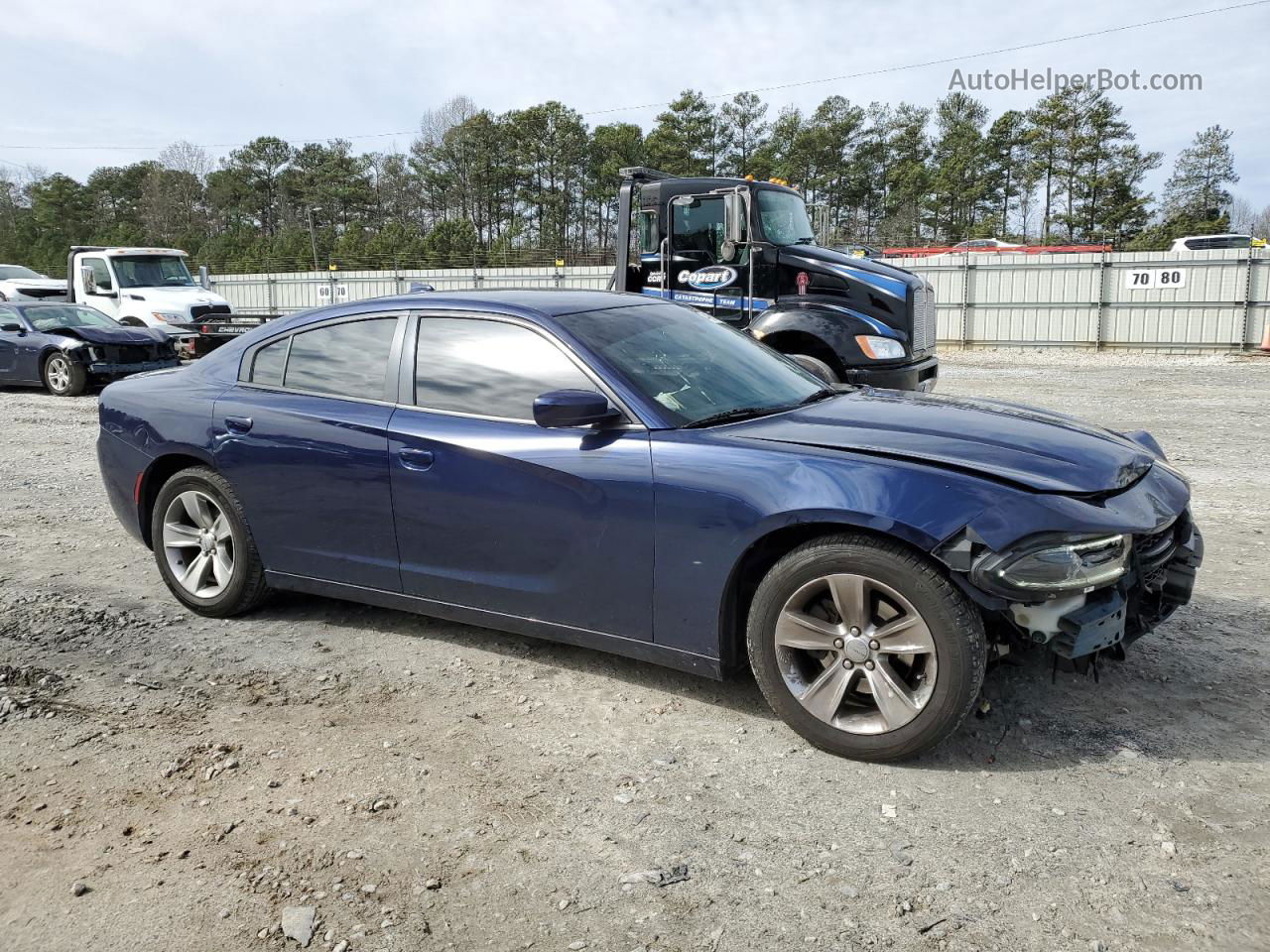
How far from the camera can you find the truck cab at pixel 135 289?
18.9 meters

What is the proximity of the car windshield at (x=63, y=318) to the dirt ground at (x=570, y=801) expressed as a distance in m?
12.1

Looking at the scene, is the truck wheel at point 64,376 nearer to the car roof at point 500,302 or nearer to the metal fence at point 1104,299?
the metal fence at point 1104,299

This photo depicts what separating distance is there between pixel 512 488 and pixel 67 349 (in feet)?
44.3

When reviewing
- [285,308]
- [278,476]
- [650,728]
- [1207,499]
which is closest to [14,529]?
[278,476]

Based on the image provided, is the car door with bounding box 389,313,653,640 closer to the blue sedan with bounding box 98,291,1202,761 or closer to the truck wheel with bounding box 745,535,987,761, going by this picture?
the blue sedan with bounding box 98,291,1202,761

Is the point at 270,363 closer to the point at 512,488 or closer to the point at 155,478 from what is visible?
the point at 155,478

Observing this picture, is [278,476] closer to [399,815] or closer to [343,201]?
[399,815]

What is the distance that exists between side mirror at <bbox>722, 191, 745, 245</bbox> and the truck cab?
12429 millimetres

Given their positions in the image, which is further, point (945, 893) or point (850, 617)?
point (850, 617)

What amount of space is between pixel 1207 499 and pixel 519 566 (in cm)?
548

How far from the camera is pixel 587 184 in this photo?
6669 centimetres

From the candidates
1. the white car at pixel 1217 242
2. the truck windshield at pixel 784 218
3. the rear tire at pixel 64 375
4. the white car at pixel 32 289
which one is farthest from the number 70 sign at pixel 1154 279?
the white car at pixel 32 289

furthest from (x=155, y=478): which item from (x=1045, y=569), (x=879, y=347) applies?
(x=879, y=347)

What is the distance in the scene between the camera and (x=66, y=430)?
11523 millimetres
